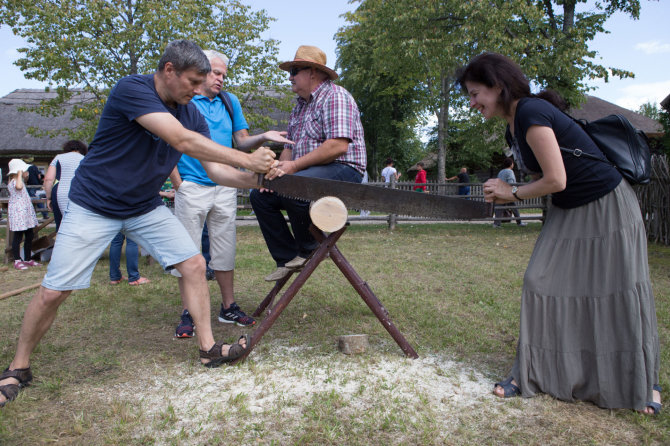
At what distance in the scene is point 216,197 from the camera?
13.8ft

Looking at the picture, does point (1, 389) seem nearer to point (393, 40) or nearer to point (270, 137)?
point (270, 137)

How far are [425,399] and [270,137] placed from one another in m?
2.13

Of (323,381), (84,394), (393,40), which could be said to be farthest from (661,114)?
(84,394)

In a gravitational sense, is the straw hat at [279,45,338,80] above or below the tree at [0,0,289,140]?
below

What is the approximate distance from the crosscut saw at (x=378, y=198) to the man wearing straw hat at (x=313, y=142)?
30cm

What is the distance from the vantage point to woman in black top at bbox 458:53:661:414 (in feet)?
8.61

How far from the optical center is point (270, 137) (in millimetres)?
3582

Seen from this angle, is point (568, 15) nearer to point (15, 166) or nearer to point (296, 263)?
point (296, 263)

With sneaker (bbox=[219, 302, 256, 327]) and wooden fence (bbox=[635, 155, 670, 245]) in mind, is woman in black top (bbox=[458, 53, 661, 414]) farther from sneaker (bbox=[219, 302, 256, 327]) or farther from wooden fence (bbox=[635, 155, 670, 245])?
wooden fence (bbox=[635, 155, 670, 245])

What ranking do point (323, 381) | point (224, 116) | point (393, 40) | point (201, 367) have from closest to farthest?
point (323, 381) → point (201, 367) → point (224, 116) → point (393, 40)

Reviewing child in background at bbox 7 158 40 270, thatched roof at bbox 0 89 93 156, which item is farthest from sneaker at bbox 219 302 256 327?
thatched roof at bbox 0 89 93 156

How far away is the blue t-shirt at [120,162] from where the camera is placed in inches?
111

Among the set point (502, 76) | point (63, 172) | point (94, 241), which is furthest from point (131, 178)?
point (63, 172)

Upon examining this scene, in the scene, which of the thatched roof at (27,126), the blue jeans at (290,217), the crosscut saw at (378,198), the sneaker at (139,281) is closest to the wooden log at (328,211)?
the crosscut saw at (378,198)
